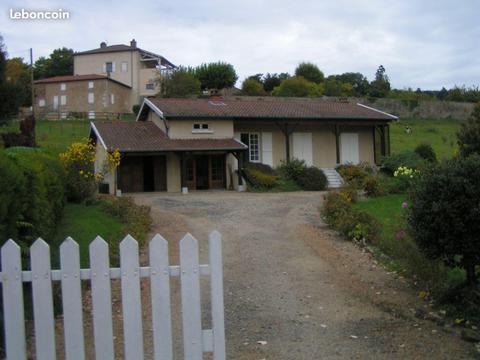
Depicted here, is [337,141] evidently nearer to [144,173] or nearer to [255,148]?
[255,148]

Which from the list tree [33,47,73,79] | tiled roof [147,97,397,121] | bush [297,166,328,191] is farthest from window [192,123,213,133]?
tree [33,47,73,79]

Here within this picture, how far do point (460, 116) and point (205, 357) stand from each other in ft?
199

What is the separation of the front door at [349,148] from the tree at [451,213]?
26.7 metres

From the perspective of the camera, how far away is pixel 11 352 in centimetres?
398

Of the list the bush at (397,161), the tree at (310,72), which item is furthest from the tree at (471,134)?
the tree at (310,72)

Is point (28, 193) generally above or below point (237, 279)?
above

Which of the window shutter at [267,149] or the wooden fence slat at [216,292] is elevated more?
the window shutter at [267,149]

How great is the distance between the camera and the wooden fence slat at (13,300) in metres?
3.91

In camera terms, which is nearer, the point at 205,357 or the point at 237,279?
the point at 205,357

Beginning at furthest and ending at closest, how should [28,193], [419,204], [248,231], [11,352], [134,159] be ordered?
1. [134,159]
2. [248,231]
3. [28,193]
4. [419,204]
5. [11,352]

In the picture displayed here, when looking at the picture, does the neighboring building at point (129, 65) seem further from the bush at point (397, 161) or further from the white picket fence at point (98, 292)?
the white picket fence at point (98, 292)

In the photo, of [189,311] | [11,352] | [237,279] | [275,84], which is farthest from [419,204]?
[275,84]

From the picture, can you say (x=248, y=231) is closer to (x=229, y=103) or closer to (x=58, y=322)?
(x=58, y=322)

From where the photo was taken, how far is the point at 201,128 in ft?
97.0
